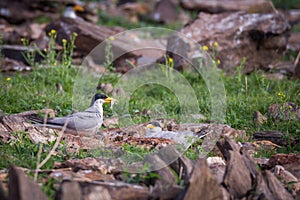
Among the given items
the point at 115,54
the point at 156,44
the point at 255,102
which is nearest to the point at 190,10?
the point at 156,44

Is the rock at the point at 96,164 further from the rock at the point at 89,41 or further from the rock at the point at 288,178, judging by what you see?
the rock at the point at 89,41

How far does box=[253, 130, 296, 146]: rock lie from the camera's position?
18.0 ft

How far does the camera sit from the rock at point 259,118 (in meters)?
6.02

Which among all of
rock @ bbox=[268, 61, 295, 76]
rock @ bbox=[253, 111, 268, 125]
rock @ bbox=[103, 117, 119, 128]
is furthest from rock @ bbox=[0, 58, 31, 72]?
rock @ bbox=[268, 61, 295, 76]

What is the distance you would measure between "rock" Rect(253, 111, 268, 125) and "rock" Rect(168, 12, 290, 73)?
8.09 ft

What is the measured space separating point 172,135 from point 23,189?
7.84 ft

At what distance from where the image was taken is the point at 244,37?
8.76 metres

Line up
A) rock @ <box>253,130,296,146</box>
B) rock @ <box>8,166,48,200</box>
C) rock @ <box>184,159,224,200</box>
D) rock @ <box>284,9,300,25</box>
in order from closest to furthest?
rock @ <box>8,166,48,200</box>
rock @ <box>184,159,224,200</box>
rock @ <box>253,130,296,146</box>
rock @ <box>284,9,300,25</box>

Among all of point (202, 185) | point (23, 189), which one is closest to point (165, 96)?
point (202, 185)

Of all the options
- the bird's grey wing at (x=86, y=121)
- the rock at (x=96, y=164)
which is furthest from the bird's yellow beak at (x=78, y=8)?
the rock at (x=96, y=164)

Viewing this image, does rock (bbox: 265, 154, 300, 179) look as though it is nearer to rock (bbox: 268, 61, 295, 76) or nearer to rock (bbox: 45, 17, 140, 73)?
rock (bbox: 268, 61, 295, 76)

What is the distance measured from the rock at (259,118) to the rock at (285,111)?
9cm

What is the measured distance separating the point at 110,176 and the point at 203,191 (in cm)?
84

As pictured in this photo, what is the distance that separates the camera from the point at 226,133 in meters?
5.51
